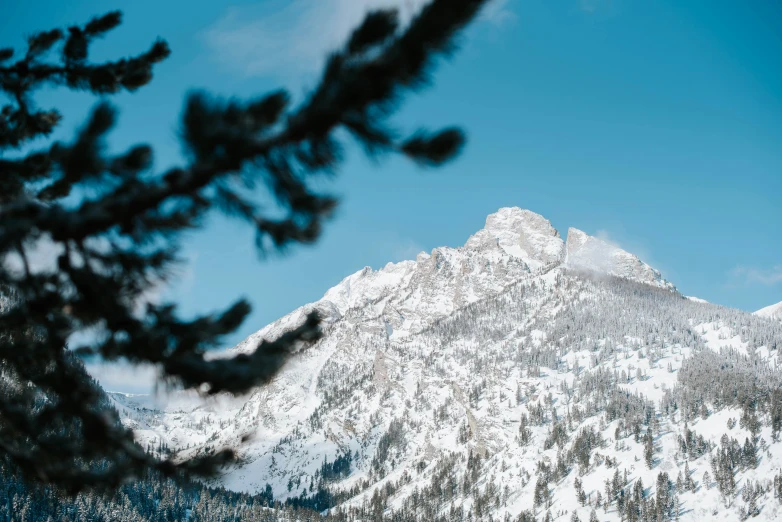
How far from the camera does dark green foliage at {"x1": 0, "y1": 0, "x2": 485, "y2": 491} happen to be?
2.85m

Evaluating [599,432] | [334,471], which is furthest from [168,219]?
[334,471]

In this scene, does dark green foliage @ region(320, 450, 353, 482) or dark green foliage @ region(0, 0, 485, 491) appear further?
dark green foliage @ region(320, 450, 353, 482)

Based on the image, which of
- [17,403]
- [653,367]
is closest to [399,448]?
[653,367]

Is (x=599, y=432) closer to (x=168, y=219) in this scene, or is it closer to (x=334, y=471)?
(x=334, y=471)

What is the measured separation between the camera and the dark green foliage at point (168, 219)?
285 centimetres

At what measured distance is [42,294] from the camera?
3.81 meters

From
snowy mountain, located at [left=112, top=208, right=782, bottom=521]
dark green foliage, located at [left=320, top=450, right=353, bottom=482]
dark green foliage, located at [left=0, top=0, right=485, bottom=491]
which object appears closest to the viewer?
dark green foliage, located at [left=0, top=0, right=485, bottom=491]

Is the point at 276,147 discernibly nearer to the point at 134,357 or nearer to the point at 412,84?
the point at 412,84

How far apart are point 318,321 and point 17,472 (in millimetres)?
3384

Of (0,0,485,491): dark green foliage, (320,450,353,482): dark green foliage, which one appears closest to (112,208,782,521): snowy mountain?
(320,450,353,482): dark green foliage

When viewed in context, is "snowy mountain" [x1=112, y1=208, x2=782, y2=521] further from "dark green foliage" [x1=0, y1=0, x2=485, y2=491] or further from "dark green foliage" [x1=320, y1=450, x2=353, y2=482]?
"dark green foliage" [x1=0, y1=0, x2=485, y2=491]

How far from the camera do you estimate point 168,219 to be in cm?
372

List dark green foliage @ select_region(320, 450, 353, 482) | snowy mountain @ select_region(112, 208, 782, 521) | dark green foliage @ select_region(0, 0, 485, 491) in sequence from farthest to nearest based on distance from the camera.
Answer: dark green foliage @ select_region(320, 450, 353, 482) → snowy mountain @ select_region(112, 208, 782, 521) → dark green foliage @ select_region(0, 0, 485, 491)

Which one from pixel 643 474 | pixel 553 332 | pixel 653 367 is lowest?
pixel 643 474
